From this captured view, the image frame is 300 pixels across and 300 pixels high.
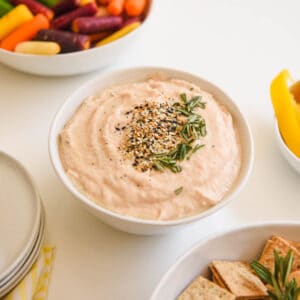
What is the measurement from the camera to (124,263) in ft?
4.66

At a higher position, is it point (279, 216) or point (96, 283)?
point (279, 216)

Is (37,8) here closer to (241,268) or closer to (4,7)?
(4,7)

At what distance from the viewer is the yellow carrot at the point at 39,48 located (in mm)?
1785

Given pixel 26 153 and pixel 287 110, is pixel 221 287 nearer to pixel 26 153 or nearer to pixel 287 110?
pixel 287 110

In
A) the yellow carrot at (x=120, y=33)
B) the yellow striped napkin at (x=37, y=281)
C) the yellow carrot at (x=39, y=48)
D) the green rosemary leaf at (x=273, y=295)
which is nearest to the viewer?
the green rosemary leaf at (x=273, y=295)

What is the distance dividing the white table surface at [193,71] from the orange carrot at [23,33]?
13 centimetres

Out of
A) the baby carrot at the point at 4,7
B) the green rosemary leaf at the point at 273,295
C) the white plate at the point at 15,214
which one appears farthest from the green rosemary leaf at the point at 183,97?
the baby carrot at the point at 4,7

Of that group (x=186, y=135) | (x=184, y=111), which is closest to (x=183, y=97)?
(x=184, y=111)

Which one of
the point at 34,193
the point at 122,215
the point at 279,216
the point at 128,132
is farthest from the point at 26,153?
the point at 279,216

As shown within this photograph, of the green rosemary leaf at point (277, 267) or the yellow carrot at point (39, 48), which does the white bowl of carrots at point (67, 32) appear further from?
the green rosemary leaf at point (277, 267)

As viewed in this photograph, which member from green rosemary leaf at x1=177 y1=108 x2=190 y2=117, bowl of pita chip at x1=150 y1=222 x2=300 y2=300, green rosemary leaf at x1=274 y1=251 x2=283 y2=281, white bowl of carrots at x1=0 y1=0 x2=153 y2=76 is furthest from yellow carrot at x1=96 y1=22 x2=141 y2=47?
green rosemary leaf at x1=274 y1=251 x2=283 y2=281

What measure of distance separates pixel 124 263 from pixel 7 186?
0.41 m

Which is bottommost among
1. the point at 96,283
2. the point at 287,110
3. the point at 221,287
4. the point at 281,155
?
the point at 96,283

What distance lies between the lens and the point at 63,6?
1.99 meters
